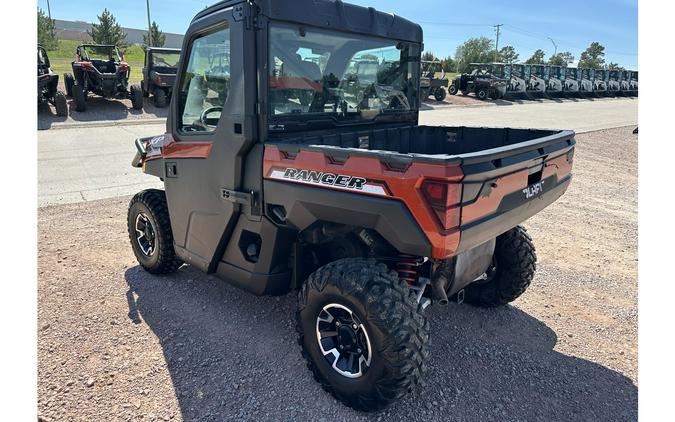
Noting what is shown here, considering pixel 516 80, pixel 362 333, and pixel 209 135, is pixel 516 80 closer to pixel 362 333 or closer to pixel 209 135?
pixel 209 135

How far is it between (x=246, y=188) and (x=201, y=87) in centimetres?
89

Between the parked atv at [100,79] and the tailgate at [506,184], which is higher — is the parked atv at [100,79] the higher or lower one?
the higher one

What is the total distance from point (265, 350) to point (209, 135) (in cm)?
155

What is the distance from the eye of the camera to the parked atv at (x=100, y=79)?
626 inches

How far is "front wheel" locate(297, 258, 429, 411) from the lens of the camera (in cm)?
253

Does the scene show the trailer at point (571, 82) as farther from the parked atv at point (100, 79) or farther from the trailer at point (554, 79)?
the parked atv at point (100, 79)

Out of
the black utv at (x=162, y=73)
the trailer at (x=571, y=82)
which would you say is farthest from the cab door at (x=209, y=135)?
the trailer at (x=571, y=82)

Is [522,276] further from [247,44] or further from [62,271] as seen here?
[62,271]

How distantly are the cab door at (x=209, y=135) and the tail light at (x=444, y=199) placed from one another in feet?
4.06

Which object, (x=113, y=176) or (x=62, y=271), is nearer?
(x=62, y=271)

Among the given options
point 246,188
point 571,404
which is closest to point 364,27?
point 246,188

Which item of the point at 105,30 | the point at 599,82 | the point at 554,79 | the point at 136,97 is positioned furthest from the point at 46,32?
the point at 599,82

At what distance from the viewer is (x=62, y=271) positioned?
4578 millimetres

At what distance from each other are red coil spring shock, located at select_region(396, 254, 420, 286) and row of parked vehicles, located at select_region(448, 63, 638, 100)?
27976 millimetres
